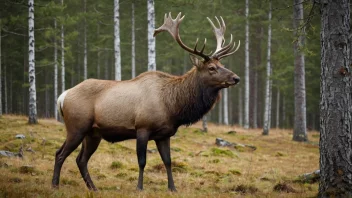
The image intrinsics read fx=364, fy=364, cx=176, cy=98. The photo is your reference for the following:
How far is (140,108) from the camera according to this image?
7.07 metres

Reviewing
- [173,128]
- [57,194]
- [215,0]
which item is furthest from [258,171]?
[215,0]

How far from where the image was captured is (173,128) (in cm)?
718

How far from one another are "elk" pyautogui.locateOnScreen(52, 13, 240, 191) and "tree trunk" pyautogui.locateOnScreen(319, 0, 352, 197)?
216 cm

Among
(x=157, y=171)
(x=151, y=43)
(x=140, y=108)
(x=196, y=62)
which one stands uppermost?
(x=151, y=43)

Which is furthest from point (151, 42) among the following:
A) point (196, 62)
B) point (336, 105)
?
point (336, 105)

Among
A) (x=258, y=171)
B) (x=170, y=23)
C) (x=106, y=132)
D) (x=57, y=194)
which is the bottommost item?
(x=258, y=171)

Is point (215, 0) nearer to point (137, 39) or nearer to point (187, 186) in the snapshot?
point (137, 39)

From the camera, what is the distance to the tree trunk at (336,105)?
16.8ft

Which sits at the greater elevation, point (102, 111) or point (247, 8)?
point (247, 8)

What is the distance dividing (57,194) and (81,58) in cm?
3108

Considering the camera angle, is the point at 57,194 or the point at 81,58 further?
the point at 81,58

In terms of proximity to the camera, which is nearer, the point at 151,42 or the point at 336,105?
the point at 336,105

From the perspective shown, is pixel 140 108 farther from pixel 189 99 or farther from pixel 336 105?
pixel 336 105

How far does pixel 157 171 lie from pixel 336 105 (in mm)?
5172
